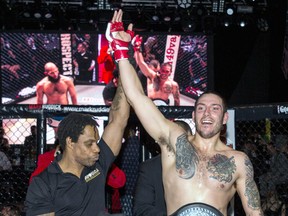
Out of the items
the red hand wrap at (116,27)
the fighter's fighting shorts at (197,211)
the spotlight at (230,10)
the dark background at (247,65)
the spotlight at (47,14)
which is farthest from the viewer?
the dark background at (247,65)

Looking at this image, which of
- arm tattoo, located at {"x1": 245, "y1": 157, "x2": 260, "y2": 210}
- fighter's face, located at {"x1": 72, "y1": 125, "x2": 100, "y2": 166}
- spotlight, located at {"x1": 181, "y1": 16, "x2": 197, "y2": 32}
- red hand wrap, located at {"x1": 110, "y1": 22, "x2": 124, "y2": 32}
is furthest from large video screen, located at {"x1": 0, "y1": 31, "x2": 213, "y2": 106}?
fighter's face, located at {"x1": 72, "y1": 125, "x2": 100, "y2": 166}

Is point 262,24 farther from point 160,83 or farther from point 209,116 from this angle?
point 209,116

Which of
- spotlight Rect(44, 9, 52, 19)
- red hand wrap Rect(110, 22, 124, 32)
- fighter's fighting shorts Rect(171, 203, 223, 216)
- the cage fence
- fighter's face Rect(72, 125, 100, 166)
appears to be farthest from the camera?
spotlight Rect(44, 9, 52, 19)

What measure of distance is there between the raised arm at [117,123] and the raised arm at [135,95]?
170 millimetres

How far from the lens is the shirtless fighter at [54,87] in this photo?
1227 cm

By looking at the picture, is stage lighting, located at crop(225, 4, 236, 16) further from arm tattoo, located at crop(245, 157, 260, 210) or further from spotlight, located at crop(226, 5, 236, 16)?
arm tattoo, located at crop(245, 157, 260, 210)

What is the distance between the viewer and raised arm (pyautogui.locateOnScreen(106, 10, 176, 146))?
3959 millimetres

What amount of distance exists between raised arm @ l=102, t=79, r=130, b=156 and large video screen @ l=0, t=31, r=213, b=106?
7989 mm

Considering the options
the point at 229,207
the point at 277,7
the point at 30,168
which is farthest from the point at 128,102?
the point at 277,7

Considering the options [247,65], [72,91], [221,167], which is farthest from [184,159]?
[247,65]

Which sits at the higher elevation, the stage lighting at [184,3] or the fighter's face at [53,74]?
the stage lighting at [184,3]

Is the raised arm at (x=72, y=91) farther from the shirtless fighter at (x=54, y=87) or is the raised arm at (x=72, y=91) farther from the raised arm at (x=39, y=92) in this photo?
the raised arm at (x=39, y=92)

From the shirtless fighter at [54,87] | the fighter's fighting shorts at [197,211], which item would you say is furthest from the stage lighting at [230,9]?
the fighter's fighting shorts at [197,211]

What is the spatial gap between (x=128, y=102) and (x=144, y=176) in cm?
50
